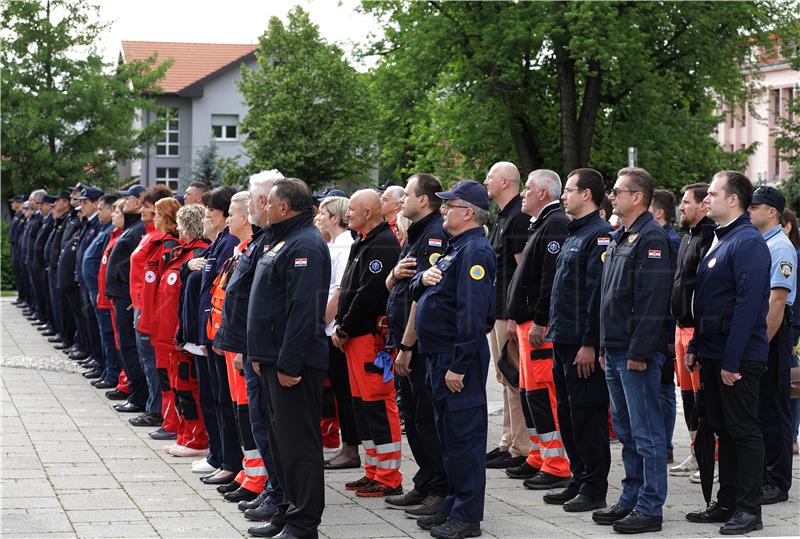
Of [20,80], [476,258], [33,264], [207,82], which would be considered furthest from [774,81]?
[476,258]

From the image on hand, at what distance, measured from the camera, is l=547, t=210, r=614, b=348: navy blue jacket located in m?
7.75

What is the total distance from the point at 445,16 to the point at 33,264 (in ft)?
47.8

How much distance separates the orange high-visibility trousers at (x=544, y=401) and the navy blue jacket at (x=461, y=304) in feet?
4.75

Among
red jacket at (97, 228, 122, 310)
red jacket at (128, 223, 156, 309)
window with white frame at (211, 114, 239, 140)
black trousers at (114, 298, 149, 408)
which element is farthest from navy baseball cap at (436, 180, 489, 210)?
window with white frame at (211, 114, 239, 140)

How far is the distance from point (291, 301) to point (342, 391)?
2.63 meters

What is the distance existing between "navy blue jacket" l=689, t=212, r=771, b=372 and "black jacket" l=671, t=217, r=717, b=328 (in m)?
0.71

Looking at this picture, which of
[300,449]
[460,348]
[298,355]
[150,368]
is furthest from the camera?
[150,368]

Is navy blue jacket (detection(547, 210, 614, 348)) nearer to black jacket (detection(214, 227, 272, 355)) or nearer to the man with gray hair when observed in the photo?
the man with gray hair

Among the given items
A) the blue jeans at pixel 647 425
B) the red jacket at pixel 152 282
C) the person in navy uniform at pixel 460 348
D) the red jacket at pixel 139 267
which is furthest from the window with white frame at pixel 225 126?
the blue jeans at pixel 647 425

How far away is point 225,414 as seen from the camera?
850 centimetres

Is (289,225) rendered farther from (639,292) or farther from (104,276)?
(104,276)

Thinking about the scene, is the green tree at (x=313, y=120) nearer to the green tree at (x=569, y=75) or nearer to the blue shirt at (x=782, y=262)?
the green tree at (x=569, y=75)

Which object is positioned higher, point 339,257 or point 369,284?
point 339,257

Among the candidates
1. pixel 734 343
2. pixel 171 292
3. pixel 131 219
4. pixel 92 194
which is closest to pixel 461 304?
pixel 734 343
